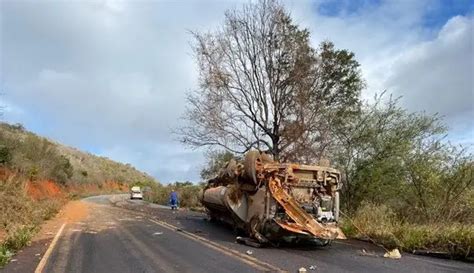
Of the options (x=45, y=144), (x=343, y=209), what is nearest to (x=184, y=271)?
(x=343, y=209)

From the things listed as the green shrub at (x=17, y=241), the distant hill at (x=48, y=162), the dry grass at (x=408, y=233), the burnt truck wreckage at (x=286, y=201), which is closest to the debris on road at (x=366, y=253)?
the burnt truck wreckage at (x=286, y=201)

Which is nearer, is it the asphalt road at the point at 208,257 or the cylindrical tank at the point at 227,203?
the asphalt road at the point at 208,257

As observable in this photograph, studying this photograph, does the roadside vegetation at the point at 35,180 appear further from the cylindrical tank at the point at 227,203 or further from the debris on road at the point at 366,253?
the debris on road at the point at 366,253

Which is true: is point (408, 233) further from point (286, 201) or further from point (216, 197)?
point (216, 197)

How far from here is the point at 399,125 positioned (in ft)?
66.0

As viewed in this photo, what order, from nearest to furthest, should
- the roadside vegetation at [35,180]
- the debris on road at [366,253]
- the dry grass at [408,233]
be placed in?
the dry grass at [408,233]
the debris on road at [366,253]
the roadside vegetation at [35,180]

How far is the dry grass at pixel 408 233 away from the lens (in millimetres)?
11883

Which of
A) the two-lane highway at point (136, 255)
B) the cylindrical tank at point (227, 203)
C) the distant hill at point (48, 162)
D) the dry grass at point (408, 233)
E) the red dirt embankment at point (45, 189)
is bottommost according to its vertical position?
the two-lane highway at point (136, 255)

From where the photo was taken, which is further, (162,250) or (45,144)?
(45,144)

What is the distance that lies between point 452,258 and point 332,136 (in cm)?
1171

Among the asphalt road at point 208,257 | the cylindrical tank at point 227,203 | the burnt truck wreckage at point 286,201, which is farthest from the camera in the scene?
the cylindrical tank at point 227,203

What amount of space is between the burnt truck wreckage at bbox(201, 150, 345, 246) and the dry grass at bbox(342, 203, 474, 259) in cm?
153

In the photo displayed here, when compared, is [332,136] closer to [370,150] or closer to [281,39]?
[370,150]

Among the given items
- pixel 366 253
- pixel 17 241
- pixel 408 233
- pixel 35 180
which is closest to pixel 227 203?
pixel 366 253
